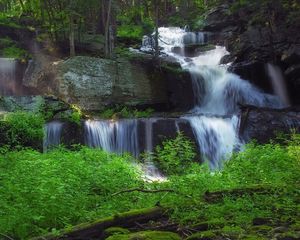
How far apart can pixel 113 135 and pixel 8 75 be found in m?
10.3

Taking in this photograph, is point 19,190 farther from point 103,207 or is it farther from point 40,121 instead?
point 40,121

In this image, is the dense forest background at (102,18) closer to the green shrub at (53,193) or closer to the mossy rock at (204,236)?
the green shrub at (53,193)

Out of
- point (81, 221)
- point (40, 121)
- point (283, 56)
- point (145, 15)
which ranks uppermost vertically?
point (145, 15)

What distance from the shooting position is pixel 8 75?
23812 mm

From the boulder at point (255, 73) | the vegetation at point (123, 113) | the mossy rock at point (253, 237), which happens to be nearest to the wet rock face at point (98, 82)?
the vegetation at point (123, 113)

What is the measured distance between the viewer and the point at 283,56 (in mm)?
21109

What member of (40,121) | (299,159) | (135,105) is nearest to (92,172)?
(299,159)

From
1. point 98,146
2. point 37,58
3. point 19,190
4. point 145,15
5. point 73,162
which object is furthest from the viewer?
point 145,15

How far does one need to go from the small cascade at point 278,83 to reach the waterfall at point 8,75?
13.7 meters

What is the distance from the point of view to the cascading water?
55.8ft

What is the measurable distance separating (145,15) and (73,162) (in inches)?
1147

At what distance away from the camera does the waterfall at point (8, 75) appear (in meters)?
23.6

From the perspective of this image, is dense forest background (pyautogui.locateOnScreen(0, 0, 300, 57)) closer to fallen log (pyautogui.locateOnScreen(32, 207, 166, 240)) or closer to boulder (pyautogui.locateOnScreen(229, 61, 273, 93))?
boulder (pyautogui.locateOnScreen(229, 61, 273, 93))

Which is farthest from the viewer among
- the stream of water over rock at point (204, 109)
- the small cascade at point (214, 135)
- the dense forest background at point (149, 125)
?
the small cascade at point (214, 135)
